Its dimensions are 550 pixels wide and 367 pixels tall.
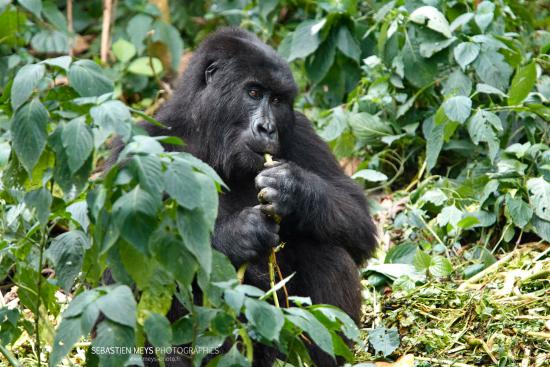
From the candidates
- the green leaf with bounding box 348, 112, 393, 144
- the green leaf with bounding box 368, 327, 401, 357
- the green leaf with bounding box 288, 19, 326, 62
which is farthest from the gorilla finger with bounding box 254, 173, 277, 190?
the green leaf with bounding box 288, 19, 326, 62

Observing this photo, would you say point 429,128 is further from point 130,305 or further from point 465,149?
point 130,305

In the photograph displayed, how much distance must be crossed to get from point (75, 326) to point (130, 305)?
8.3 inches

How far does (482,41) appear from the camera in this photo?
6.48 m

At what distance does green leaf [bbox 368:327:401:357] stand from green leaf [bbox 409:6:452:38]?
2.45 meters

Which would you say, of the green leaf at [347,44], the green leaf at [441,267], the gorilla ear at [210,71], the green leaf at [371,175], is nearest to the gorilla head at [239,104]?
the gorilla ear at [210,71]

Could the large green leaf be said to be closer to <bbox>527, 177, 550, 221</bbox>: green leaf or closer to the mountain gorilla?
the mountain gorilla

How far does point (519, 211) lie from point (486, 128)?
0.59 meters

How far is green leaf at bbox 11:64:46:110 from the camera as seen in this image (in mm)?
3412

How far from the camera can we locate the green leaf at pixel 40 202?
11.7 feet

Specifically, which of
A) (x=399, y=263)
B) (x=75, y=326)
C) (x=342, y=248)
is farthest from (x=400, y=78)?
(x=75, y=326)

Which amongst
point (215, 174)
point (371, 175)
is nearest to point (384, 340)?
point (371, 175)

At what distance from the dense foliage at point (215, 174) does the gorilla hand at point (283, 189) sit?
2.03 feet

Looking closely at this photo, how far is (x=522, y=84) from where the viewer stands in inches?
247

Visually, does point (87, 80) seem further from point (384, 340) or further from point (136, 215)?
point (384, 340)
